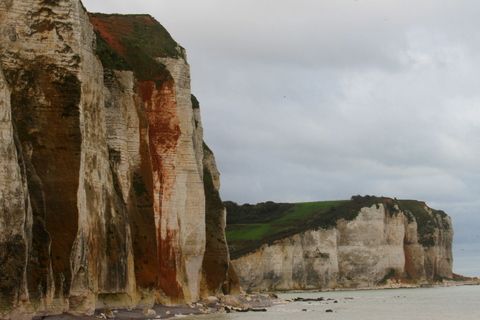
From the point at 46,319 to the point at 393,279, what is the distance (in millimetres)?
87042

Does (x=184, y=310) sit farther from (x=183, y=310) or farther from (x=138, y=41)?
(x=138, y=41)

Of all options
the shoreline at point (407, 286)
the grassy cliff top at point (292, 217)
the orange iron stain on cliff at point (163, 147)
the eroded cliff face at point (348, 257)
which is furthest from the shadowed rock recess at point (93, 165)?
the grassy cliff top at point (292, 217)

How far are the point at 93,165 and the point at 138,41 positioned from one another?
16.9 metres

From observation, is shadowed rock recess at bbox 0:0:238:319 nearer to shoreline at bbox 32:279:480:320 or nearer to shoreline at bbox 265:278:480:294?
shoreline at bbox 32:279:480:320

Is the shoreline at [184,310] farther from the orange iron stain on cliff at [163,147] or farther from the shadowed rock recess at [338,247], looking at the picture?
the shadowed rock recess at [338,247]

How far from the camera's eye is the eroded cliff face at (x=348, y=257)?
109250 mm

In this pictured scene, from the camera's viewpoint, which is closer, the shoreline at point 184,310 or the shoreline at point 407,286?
the shoreline at point 184,310

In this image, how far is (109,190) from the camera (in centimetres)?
4144

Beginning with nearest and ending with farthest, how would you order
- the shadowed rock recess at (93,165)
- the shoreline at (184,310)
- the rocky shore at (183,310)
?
the shadowed rock recess at (93,165)
the shoreline at (184,310)
the rocky shore at (183,310)

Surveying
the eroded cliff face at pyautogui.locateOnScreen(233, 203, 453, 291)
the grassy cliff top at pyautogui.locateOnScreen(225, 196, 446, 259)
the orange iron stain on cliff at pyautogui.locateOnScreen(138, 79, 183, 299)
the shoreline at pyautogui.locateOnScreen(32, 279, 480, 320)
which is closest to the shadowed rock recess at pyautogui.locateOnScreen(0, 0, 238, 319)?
the orange iron stain on cliff at pyautogui.locateOnScreen(138, 79, 183, 299)

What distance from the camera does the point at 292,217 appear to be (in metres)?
122

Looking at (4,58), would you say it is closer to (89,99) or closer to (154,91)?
(89,99)

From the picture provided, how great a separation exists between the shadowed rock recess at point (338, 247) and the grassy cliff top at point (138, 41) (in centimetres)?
5334

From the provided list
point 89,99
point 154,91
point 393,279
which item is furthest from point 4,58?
point 393,279
